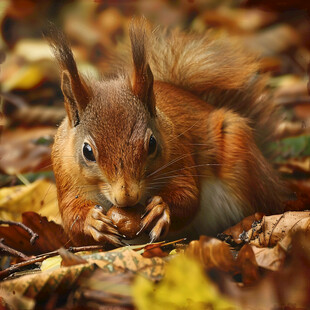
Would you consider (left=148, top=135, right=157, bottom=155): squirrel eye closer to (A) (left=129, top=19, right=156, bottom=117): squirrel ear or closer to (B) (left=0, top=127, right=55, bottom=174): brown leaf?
(A) (left=129, top=19, right=156, bottom=117): squirrel ear

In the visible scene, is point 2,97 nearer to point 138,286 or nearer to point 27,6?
point 27,6

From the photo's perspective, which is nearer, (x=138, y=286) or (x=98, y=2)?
(x=138, y=286)

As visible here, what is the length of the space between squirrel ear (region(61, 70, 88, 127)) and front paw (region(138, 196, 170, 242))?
8.6 inches

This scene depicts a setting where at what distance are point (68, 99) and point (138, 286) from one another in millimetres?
399

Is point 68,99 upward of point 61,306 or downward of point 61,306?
upward

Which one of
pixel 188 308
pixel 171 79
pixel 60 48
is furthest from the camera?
pixel 171 79

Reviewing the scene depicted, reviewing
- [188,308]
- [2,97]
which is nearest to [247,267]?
[188,308]

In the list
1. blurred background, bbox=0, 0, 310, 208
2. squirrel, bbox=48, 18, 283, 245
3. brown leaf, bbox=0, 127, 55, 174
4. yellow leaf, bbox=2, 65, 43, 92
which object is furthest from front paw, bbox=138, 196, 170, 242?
yellow leaf, bbox=2, 65, 43, 92

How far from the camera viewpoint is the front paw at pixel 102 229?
0.92 m

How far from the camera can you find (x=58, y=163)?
1.08 meters

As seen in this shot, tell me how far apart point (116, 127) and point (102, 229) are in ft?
0.62

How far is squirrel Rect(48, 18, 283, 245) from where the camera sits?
902mm

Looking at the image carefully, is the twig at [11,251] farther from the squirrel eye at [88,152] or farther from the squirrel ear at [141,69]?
the squirrel ear at [141,69]

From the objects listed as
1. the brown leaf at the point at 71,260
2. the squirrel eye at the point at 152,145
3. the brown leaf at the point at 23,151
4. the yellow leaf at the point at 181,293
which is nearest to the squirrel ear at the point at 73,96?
the squirrel eye at the point at 152,145
